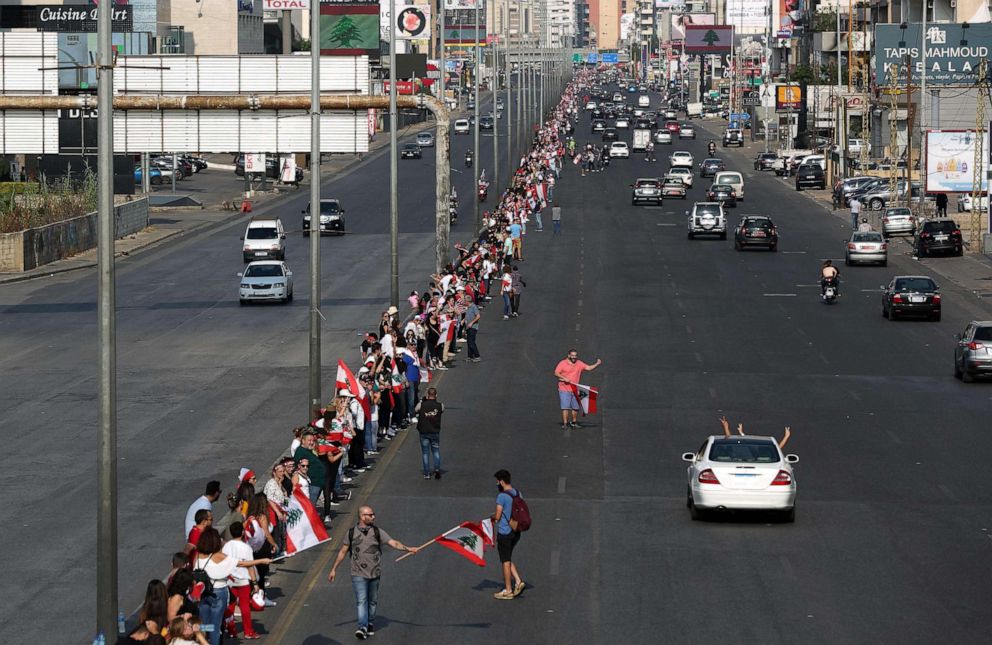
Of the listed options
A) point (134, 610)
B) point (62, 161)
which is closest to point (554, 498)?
point (134, 610)

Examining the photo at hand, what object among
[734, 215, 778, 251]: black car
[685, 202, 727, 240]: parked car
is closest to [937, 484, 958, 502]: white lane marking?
[734, 215, 778, 251]: black car

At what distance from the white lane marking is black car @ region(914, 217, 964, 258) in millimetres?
42154

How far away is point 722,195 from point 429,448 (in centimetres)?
6390

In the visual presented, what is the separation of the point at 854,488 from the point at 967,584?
608cm

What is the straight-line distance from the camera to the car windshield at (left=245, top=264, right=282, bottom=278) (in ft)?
173

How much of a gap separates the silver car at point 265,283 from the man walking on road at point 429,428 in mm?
26769

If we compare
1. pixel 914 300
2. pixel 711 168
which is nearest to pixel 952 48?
pixel 711 168

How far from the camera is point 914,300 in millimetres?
47531

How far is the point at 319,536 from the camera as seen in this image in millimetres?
19250

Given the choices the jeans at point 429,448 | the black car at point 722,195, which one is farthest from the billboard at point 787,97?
the jeans at point 429,448

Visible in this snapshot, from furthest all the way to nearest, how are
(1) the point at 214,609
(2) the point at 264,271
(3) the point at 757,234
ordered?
1. (3) the point at 757,234
2. (2) the point at 264,271
3. (1) the point at 214,609

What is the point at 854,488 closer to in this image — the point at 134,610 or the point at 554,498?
the point at 554,498

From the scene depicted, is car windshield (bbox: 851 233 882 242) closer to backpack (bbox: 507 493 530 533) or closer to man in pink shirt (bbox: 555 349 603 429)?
man in pink shirt (bbox: 555 349 603 429)

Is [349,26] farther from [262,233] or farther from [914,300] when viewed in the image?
[914,300]
